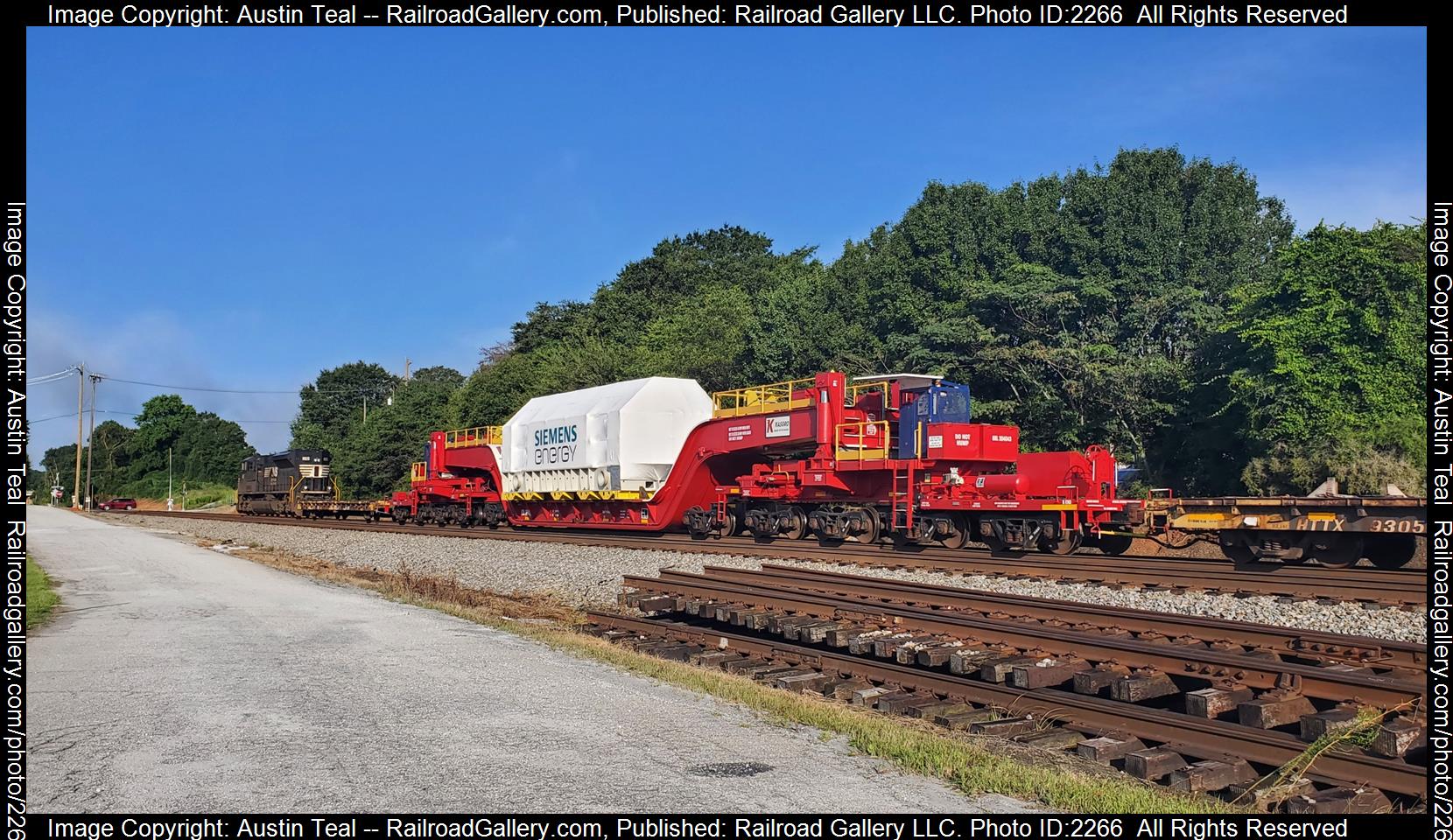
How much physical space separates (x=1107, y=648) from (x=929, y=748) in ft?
8.11

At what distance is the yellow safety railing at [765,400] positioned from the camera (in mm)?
23203

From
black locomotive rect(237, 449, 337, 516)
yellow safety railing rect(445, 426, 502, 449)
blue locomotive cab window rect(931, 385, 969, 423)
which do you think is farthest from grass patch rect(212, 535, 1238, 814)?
black locomotive rect(237, 449, 337, 516)

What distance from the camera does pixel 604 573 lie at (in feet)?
60.3

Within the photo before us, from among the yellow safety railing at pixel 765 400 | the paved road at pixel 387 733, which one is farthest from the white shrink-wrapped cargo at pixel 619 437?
the paved road at pixel 387 733

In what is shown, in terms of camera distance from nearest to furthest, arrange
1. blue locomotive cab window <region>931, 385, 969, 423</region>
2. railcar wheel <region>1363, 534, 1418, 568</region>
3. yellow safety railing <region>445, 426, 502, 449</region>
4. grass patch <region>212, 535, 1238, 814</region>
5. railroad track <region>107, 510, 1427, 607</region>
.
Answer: grass patch <region>212, 535, 1238, 814</region>, railroad track <region>107, 510, 1427, 607</region>, railcar wheel <region>1363, 534, 1418, 568</region>, blue locomotive cab window <region>931, 385, 969, 423</region>, yellow safety railing <region>445, 426, 502, 449</region>

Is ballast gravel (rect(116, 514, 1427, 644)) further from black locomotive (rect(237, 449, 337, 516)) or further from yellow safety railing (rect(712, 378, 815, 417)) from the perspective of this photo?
black locomotive (rect(237, 449, 337, 516))

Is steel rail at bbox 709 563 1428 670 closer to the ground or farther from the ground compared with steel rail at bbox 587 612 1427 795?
farther from the ground

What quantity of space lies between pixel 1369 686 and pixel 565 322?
7081 centimetres

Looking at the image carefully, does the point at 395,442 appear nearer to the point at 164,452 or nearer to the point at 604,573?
the point at 604,573

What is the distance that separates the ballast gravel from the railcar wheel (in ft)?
13.8

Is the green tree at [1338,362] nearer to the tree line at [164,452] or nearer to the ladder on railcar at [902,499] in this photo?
the ladder on railcar at [902,499]

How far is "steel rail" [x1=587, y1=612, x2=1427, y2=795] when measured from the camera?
19.2 ft

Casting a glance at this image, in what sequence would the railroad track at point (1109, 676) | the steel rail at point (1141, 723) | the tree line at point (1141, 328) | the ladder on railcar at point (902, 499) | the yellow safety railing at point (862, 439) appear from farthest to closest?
the tree line at point (1141, 328) → the yellow safety railing at point (862, 439) → the ladder on railcar at point (902, 499) → the railroad track at point (1109, 676) → the steel rail at point (1141, 723)

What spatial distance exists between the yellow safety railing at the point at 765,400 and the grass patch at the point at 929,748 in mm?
11481
